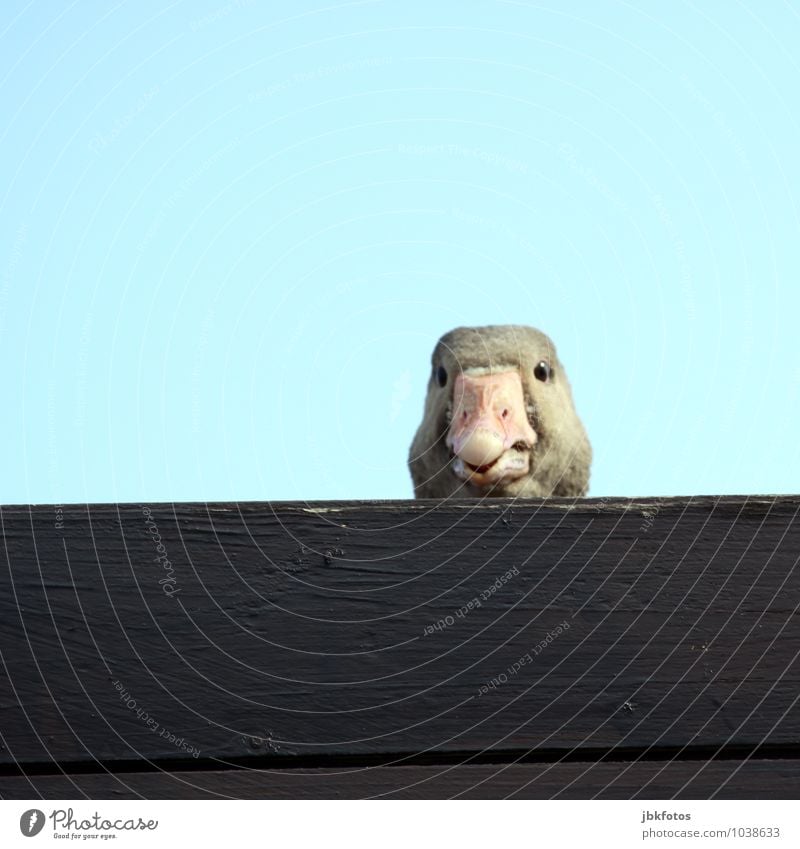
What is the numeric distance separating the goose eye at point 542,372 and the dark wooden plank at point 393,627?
8.03 feet

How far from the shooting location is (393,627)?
1.95 meters

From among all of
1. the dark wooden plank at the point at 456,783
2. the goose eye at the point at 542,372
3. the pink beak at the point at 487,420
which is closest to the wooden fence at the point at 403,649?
the dark wooden plank at the point at 456,783

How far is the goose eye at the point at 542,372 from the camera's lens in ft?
14.6

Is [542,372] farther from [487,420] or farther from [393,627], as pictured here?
[393,627]

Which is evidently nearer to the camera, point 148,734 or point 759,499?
point 148,734

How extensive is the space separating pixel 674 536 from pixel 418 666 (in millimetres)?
413

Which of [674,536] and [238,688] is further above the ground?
[674,536]

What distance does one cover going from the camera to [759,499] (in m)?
2.03

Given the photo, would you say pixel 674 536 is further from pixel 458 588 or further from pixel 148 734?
pixel 148 734

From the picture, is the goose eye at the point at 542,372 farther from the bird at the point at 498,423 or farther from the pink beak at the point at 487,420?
the pink beak at the point at 487,420
